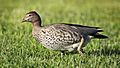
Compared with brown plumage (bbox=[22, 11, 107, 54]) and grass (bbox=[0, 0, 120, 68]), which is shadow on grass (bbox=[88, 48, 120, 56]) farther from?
brown plumage (bbox=[22, 11, 107, 54])

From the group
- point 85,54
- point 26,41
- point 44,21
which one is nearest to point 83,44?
point 85,54

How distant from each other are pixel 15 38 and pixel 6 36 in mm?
215

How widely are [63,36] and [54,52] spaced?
614mm

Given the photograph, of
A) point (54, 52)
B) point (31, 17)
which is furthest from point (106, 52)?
point (31, 17)

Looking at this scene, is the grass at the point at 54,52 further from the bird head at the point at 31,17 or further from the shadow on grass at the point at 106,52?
the bird head at the point at 31,17

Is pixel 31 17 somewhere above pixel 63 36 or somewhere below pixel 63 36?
above

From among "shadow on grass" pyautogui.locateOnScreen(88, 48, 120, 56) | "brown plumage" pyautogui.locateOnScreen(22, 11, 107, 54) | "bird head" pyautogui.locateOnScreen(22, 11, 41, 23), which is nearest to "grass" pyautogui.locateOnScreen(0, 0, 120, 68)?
"shadow on grass" pyautogui.locateOnScreen(88, 48, 120, 56)

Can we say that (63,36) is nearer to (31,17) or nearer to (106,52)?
(31,17)

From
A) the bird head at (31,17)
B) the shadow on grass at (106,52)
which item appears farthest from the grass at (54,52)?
the bird head at (31,17)

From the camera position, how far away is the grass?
6.93m

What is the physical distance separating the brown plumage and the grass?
18 cm

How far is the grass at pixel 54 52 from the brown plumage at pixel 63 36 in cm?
18

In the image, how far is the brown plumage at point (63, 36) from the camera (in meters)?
7.64

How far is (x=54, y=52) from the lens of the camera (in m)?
8.23
